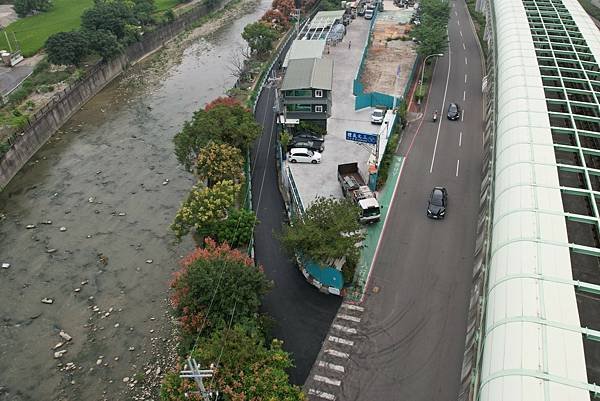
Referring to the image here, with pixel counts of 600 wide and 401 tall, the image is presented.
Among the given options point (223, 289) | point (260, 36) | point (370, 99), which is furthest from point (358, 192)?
point (260, 36)

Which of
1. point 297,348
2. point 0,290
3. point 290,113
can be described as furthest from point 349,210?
point 0,290

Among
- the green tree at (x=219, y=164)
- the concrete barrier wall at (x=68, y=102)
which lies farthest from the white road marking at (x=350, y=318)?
the concrete barrier wall at (x=68, y=102)

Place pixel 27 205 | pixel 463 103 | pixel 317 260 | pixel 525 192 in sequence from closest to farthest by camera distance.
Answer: pixel 525 192 < pixel 317 260 < pixel 27 205 < pixel 463 103

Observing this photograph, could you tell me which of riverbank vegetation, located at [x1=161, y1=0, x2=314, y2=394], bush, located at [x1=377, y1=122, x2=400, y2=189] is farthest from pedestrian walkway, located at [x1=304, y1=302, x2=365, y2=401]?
bush, located at [x1=377, y1=122, x2=400, y2=189]

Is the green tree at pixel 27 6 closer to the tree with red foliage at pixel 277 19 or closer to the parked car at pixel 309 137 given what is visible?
the tree with red foliage at pixel 277 19

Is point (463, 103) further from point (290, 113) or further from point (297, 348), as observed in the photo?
point (297, 348)

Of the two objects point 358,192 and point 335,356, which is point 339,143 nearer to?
point 358,192
